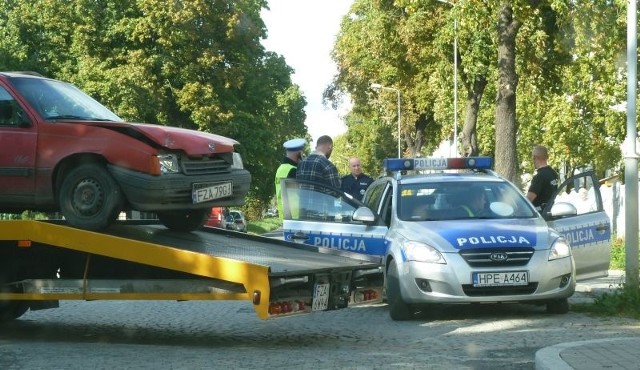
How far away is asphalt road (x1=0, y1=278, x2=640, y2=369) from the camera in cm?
944

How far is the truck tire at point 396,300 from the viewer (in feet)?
41.5

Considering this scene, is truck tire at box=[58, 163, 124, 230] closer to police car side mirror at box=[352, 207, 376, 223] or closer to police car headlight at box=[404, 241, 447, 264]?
police car headlight at box=[404, 241, 447, 264]

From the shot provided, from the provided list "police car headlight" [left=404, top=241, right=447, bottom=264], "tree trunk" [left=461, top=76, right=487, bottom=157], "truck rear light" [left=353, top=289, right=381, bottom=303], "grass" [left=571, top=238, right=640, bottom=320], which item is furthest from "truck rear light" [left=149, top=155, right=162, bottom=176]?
"tree trunk" [left=461, top=76, right=487, bottom=157]

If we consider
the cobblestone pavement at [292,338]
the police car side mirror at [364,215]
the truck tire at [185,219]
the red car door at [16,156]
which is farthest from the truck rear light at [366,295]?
the red car door at [16,156]

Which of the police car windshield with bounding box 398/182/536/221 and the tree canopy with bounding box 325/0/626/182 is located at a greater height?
the tree canopy with bounding box 325/0/626/182

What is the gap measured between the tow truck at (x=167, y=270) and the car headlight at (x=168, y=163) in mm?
670

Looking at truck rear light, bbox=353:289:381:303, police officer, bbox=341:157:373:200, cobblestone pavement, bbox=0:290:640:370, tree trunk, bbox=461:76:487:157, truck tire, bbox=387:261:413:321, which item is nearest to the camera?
cobblestone pavement, bbox=0:290:640:370

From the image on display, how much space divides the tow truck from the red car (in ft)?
1.09

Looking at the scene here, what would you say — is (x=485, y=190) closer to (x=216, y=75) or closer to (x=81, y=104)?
(x=81, y=104)

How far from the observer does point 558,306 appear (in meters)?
12.9

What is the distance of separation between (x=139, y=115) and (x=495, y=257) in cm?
4156

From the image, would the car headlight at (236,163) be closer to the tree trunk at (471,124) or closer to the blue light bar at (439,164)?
the blue light bar at (439,164)

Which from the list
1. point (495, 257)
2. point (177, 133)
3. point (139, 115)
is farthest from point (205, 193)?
point (139, 115)

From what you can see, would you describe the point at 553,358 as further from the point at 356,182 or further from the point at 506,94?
the point at 506,94
